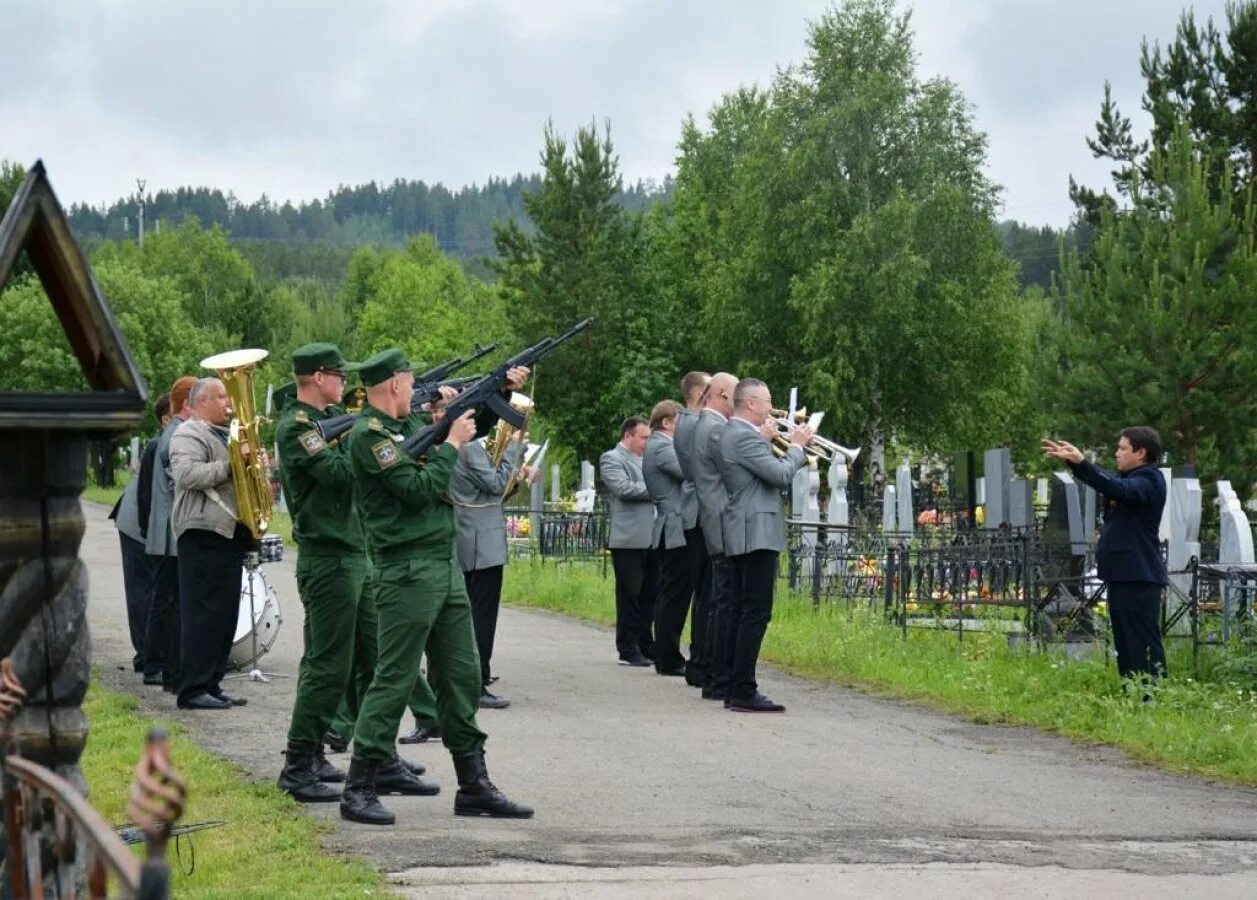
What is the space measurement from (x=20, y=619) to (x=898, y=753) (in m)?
6.14

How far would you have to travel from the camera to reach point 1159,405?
1155 inches

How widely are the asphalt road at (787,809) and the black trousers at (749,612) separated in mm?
253

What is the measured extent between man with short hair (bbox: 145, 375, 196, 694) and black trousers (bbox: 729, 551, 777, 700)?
3562 mm

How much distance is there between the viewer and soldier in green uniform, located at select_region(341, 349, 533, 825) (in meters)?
7.95

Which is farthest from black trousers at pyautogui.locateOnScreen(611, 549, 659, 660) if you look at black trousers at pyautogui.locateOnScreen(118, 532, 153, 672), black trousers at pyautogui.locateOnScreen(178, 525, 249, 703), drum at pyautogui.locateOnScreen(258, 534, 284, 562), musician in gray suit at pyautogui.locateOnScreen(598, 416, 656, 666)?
black trousers at pyautogui.locateOnScreen(178, 525, 249, 703)

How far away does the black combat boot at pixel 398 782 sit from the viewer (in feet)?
28.7

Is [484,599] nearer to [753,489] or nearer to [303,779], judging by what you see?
[753,489]

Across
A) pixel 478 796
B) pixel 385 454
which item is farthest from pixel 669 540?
pixel 385 454

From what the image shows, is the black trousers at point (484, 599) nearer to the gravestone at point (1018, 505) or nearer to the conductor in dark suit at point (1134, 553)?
the conductor in dark suit at point (1134, 553)

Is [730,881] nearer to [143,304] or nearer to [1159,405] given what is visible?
[1159,405]

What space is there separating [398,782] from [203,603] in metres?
3.63

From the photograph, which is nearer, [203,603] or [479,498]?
[203,603]

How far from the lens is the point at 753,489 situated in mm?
12352

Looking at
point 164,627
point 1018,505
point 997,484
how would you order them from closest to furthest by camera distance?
1. point 164,627
2. point 997,484
3. point 1018,505
